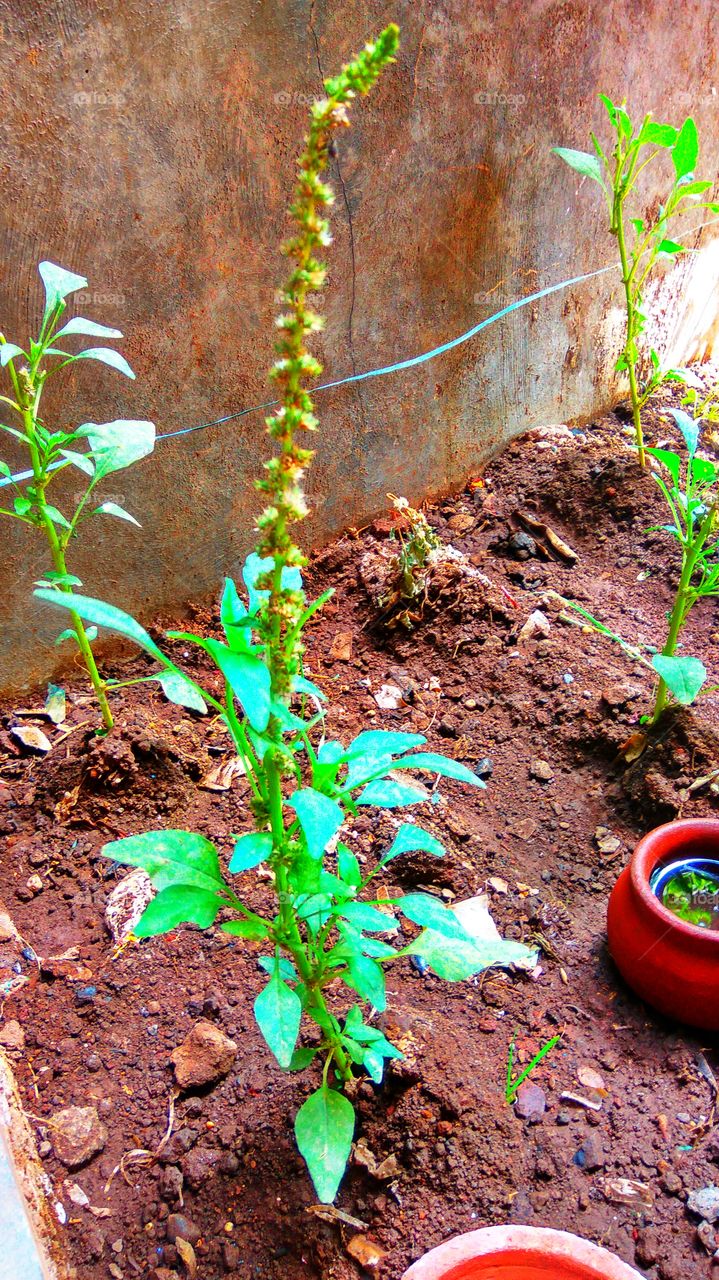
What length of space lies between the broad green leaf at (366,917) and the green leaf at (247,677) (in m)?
0.33

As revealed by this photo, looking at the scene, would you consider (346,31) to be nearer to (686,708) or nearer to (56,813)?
(686,708)

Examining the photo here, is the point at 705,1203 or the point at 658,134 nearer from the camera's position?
the point at 705,1203

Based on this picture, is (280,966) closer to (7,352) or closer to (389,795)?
(389,795)

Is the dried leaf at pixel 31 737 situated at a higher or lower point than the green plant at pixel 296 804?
lower

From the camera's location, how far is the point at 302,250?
87 centimetres

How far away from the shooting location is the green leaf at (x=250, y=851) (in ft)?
3.45

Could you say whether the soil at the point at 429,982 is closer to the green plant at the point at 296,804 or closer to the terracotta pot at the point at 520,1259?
the terracotta pot at the point at 520,1259

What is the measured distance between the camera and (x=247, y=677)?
0.95 metres

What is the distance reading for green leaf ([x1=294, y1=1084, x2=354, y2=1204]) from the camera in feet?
3.76

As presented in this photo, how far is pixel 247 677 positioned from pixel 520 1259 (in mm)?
918

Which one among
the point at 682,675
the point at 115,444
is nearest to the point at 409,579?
the point at 682,675

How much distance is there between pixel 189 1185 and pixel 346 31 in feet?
8.30

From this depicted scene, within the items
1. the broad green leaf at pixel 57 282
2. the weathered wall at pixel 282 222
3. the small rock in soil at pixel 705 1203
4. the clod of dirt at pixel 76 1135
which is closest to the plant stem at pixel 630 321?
the weathered wall at pixel 282 222

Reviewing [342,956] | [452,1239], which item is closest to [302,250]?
[342,956]
